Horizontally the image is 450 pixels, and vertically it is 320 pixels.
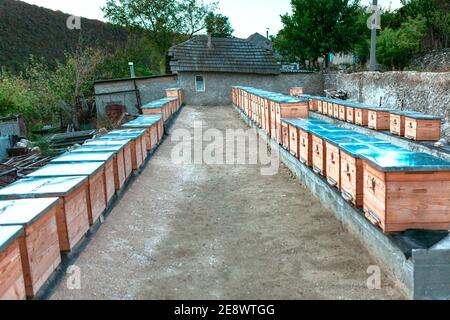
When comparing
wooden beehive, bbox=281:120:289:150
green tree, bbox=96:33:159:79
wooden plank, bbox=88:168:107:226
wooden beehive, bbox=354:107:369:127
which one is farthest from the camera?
green tree, bbox=96:33:159:79

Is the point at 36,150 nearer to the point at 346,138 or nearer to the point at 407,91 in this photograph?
the point at 346,138

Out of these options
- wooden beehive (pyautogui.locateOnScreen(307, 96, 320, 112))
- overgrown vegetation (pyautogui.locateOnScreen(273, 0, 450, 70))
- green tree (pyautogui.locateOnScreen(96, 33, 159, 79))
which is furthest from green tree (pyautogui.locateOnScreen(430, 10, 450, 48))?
green tree (pyautogui.locateOnScreen(96, 33, 159, 79))

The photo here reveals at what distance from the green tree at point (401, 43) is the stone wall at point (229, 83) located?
5469 mm

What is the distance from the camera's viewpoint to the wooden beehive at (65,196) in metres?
4.74

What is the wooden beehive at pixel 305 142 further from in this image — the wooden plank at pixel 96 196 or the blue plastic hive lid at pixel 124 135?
the wooden plank at pixel 96 196

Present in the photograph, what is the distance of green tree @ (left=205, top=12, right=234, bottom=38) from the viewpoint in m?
48.6

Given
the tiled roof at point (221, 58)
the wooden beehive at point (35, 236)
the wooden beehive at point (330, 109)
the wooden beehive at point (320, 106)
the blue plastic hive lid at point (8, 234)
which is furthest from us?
the tiled roof at point (221, 58)

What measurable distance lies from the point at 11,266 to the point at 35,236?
48 cm

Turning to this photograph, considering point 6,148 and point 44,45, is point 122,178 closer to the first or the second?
point 6,148

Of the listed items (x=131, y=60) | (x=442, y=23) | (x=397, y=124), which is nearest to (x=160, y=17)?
(x=131, y=60)

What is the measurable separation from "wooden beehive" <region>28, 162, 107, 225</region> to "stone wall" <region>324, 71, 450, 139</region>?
38.5ft

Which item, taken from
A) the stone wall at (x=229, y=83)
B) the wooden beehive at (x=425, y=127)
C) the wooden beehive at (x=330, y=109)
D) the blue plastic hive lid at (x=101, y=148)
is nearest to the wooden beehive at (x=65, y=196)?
the blue plastic hive lid at (x=101, y=148)

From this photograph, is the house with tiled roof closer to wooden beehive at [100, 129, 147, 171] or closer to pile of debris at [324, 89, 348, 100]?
pile of debris at [324, 89, 348, 100]

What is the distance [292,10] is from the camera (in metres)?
34.7
